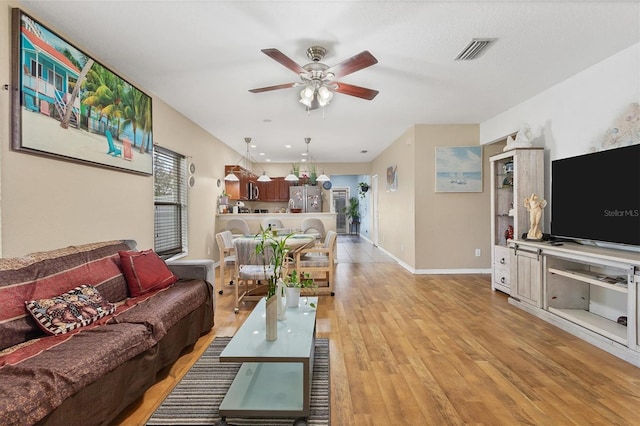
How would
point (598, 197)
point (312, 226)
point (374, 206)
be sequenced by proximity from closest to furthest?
point (598, 197), point (312, 226), point (374, 206)

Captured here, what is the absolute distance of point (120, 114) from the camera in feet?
10.4

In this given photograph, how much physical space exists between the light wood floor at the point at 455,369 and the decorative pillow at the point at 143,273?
639 mm

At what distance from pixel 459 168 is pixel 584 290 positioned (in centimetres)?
268

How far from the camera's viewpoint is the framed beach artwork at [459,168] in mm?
5324

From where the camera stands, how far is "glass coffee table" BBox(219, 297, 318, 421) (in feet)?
5.44

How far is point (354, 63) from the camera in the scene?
8.02ft

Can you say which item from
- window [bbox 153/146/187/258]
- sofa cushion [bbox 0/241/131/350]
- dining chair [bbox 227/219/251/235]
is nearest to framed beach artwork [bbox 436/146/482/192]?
dining chair [bbox 227/219/251/235]

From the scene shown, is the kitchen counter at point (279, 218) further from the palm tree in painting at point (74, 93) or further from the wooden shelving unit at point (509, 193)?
the palm tree in painting at point (74, 93)

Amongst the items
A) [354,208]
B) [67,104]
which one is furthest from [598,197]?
[354,208]

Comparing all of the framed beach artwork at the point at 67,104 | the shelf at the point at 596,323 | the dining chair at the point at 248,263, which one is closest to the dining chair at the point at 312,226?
the dining chair at the point at 248,263

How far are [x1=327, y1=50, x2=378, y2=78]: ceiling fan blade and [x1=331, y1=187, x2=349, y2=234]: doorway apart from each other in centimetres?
1020

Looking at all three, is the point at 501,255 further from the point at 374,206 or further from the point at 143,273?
the point at 374,206

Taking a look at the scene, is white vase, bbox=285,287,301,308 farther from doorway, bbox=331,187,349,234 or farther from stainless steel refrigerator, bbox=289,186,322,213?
doorway, bbox=331,187,349,234

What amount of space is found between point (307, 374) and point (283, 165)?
8.40 meters
